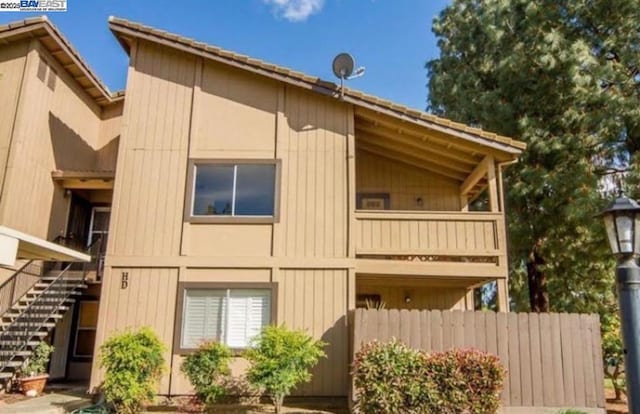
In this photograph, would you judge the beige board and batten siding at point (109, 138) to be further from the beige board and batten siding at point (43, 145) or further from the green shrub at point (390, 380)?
the green shrub at point (390, 380)

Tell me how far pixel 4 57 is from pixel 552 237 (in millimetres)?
16067

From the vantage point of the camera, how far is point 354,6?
16281mm

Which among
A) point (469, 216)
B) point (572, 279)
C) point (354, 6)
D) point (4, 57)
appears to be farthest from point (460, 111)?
point (4, 57)

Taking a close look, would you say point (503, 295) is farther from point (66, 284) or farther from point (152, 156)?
point (66, 284)

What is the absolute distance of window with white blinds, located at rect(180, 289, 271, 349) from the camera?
10.1m

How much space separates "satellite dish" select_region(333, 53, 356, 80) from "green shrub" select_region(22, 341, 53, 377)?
361 inches

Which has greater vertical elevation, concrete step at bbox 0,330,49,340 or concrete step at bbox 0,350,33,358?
concrete step at bbox 0,330,49,340

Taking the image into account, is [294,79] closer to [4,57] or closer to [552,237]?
[4,57]

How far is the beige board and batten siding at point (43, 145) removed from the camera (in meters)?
11.6

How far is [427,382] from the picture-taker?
7.72 meters

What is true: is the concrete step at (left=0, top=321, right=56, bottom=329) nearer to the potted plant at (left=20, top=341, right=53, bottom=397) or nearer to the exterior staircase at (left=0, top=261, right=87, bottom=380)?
the exterior staircase at (left=0, top=261, right=87, bottom=380)

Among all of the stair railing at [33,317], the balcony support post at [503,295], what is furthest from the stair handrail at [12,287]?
the balcony support post at [503,295]

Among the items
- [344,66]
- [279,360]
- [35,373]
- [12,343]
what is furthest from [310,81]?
[35,373]

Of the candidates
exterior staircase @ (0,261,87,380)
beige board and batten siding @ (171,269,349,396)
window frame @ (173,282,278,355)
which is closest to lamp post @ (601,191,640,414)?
beige board and batten siding @ (171,269,349,396)
